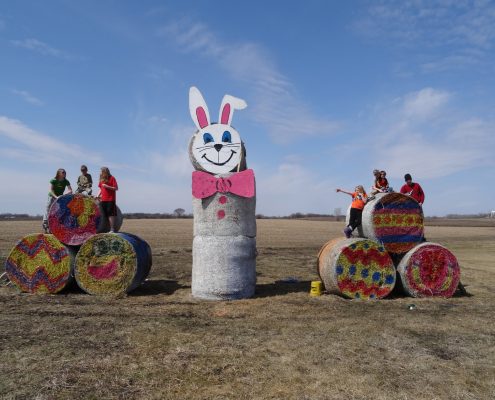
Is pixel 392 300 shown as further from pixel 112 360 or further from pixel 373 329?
pixel 112 360

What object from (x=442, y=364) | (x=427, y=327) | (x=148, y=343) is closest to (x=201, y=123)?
(x=148, y=343)

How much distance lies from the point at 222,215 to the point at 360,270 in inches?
125

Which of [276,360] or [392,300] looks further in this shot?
[392,300]

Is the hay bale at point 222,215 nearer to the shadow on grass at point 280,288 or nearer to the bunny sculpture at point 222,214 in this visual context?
the bunny sculpture at point 222,214

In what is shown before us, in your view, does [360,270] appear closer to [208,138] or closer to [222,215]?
[222,215]

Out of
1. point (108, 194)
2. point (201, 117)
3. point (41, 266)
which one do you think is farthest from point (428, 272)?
point (41, 266)

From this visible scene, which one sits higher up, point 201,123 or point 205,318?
point 201,123

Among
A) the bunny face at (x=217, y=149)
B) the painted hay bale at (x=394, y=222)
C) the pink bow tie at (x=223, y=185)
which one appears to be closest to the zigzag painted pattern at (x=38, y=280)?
the pink bow tie at (x=223, y=185)

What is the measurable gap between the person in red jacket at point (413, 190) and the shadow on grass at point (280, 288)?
11.1ft

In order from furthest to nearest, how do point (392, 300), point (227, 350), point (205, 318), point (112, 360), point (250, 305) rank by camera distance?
point (392, 300)
point (250, 305)
point (205, 318)
point (227, 350)
point (112, 360)

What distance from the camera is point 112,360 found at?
5.46 meters

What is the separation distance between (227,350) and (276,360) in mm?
726

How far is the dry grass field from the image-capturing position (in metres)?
4.75

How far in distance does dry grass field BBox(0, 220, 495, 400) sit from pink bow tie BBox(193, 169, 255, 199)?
2.27 meters
